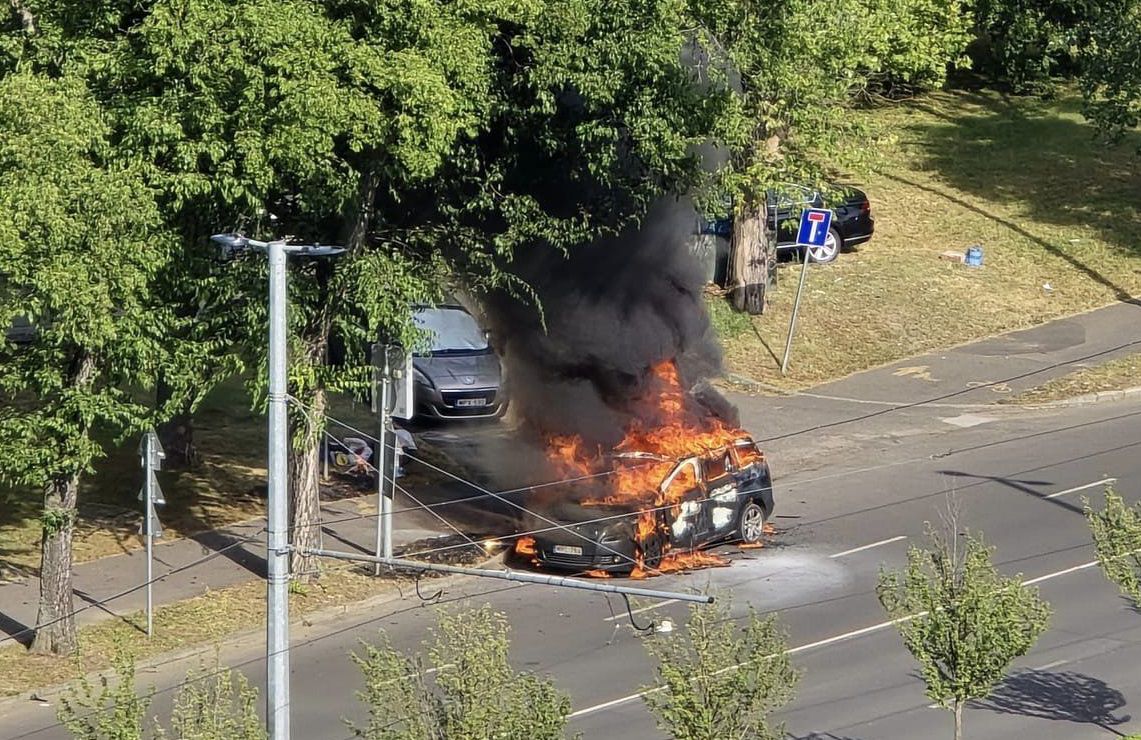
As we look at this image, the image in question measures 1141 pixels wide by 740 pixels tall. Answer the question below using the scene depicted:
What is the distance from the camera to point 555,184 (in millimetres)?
19953

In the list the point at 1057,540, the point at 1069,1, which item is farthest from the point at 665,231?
the point at 1069,1

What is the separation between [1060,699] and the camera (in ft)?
54.0

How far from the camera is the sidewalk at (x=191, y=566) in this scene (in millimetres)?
20000

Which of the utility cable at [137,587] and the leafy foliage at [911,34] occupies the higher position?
the leafy foliage at [911,34]

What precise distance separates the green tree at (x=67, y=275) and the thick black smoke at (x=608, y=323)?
6012mm

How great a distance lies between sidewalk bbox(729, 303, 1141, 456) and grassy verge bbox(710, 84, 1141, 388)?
552mm

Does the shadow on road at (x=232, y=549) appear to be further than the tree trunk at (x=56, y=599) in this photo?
Yes

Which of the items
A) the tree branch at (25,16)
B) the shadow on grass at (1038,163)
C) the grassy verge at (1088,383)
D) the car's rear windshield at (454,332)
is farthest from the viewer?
the shadow on grass at (1038,163)

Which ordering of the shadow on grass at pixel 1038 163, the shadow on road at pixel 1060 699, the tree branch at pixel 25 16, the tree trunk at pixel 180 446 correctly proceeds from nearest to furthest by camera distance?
1. the shadow on road at pixel 1060 699
2. the tree branch at pixel 25 16
3. the tree trunk at pixel 180 446
4. the shadow on grass at pixel 1038 163

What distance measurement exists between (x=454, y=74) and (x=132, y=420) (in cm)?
498

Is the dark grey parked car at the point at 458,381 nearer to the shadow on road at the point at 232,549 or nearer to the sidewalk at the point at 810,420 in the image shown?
the sidewalk at the point at 810,420

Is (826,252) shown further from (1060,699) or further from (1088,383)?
(1060,699)

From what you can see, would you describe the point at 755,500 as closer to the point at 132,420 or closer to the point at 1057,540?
the point at 1057,540

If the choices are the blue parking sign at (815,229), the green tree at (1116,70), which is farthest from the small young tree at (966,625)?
the green tree at (1116,70)
